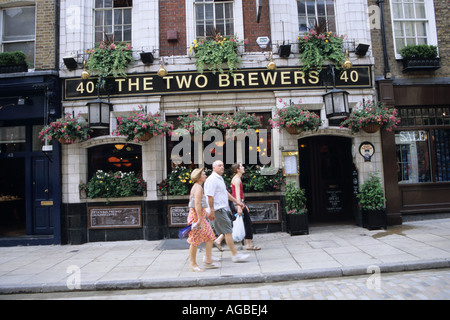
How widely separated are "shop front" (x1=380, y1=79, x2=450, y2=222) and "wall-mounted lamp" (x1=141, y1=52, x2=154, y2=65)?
7206mm

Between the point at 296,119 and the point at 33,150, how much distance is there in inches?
332

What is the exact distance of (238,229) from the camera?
6.40m

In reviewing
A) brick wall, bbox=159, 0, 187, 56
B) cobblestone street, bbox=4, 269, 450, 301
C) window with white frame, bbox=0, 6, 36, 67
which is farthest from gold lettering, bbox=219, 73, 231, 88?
window with white frame, bbox=0, 6, 36, 67

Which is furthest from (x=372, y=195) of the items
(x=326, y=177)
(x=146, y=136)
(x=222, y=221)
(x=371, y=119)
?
(x=146, y=136)

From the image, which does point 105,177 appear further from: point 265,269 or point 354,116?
point 354,116

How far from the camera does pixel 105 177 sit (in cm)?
864

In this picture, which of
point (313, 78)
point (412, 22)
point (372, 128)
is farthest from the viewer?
point (412, 22)

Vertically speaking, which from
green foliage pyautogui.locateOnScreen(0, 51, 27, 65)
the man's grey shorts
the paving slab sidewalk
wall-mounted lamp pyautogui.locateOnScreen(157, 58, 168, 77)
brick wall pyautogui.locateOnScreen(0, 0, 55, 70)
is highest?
brick wall pyautogui.locateOnScreen(0, 0, 55, 70)

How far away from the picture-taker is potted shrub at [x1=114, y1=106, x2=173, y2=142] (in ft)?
25.7

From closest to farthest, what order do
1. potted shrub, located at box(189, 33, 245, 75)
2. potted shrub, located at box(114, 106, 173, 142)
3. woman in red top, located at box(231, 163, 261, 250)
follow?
1. woman in red top, located at box(231, 163, 261, 250)
2. potted shrub, located at box(114, 106, 173, 142)
3. potted shrub, located at box(189, 33, 245, 75)

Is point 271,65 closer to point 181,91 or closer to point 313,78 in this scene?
point 313,78

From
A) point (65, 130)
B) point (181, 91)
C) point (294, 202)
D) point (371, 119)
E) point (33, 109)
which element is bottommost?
point (294, 202)

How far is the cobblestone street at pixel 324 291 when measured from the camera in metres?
4.20

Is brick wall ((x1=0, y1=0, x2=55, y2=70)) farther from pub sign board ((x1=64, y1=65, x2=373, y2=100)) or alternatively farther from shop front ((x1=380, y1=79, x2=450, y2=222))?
shop front ((x1=380, y1=79, x2=450, y2=222))
